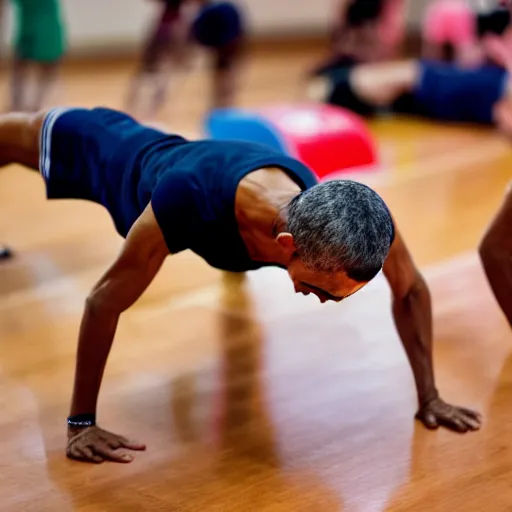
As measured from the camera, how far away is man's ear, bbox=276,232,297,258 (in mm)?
2025

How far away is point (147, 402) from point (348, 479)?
595mm

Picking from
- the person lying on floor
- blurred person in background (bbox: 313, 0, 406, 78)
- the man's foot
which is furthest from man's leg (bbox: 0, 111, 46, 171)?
blurred person in background (bbox: 313, 0, 406, 78)

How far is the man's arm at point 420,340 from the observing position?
8.02 feet

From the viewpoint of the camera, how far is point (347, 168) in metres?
4.76

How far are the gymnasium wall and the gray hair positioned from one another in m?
5.06

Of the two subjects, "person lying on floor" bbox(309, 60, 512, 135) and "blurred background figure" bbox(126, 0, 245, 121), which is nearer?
"blurred background figure" bbox(126, 0, 245, 121)

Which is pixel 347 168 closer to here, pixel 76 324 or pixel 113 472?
pixel 76 324

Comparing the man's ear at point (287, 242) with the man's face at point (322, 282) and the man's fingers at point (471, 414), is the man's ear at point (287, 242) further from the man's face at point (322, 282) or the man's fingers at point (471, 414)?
the man's fingers at point (471, 414)

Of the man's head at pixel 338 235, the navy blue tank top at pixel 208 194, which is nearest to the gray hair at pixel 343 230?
the man's head at pixel 338 235

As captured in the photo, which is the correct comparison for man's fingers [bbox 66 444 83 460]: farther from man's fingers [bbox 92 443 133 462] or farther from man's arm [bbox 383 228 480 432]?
man's arm [bbox 383 228 480 432]

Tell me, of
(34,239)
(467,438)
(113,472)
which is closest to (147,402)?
(113,472)

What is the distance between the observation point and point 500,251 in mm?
2758

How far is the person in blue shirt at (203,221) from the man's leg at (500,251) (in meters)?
0.36


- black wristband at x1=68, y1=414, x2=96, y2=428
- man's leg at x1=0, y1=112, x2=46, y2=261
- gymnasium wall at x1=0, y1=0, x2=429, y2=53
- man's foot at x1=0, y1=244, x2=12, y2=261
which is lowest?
gymnasium wall at x1=0, y1=0, x2=429, y2=53
